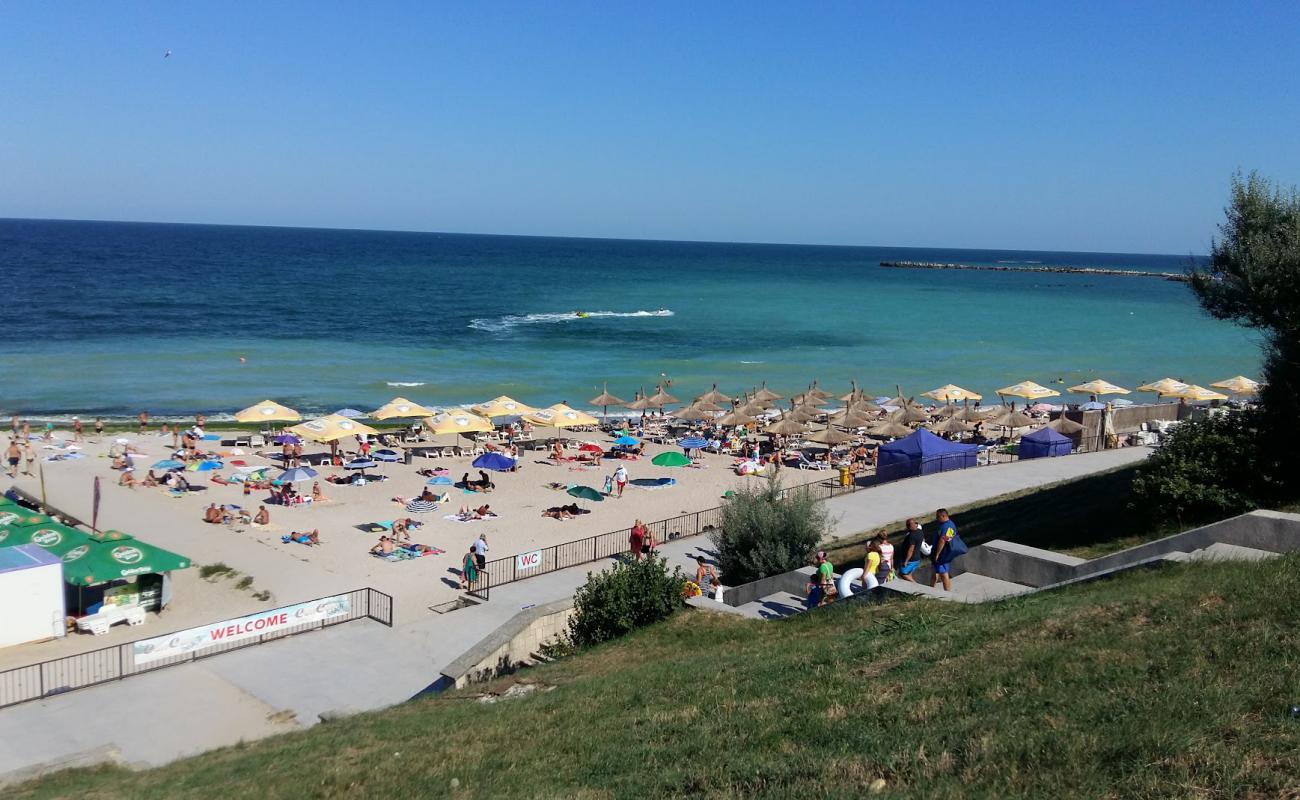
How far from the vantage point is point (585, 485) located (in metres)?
28.6

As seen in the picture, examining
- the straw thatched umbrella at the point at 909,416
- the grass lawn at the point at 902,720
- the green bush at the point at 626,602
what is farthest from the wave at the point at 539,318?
the grass lawn at the point at 902,720

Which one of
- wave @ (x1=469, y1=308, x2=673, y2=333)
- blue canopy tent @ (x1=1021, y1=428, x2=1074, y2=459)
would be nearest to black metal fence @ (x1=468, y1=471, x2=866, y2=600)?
blue canopy tent @ (x1=1021, y1=428, x2=1074, y2=459)

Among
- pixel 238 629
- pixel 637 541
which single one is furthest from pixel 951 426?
pixel 238 629

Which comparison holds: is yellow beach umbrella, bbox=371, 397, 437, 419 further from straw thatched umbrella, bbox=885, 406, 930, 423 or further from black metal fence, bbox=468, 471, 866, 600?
straw thatched umbrella, bbox=885, 406, 930, 423

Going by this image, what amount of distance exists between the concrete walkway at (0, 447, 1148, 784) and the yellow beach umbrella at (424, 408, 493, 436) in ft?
50.9

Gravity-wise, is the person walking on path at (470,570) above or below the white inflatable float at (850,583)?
below

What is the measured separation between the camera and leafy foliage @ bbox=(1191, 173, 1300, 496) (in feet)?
42.8

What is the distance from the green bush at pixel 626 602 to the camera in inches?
503

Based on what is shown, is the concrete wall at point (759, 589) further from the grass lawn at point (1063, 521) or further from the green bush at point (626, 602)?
the grass lawn at point (1063, 521)

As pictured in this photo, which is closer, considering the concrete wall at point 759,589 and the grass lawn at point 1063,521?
the grass lawn at point 1063,521

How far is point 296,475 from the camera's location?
87.8 feet

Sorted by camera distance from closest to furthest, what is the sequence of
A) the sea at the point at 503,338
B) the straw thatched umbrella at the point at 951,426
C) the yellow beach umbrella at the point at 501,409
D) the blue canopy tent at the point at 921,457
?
the blue canopy tent at the point at 921,457, the straw thatched umbrella at the point at 951,426, the yellow beach umbrella at the point at 501,409, the sea at the point at 503,338

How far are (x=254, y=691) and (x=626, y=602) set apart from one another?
5247 mm

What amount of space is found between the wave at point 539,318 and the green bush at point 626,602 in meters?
63.6
